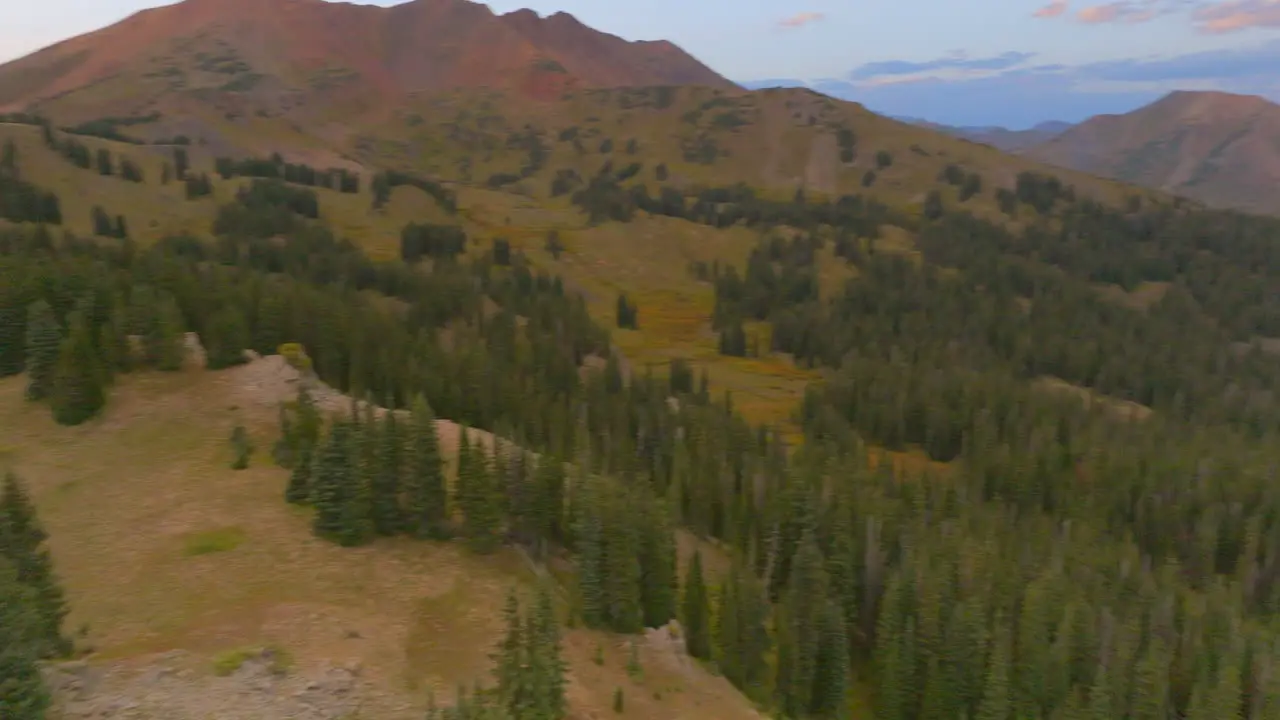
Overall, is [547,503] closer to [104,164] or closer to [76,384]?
[76,384]

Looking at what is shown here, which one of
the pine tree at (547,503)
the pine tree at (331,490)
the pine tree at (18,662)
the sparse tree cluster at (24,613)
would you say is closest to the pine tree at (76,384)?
the sparse tree cluster at (24,613)

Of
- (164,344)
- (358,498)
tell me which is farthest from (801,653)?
(164,344)

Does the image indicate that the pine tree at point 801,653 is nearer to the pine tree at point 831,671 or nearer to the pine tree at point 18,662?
the pine tree at point 831,671

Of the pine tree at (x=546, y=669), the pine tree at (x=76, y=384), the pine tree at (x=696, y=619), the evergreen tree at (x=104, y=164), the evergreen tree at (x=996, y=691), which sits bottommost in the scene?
the evergreen tree at (x=996, y=691)

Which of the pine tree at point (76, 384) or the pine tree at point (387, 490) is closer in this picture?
the pine tree at point (387, 490)

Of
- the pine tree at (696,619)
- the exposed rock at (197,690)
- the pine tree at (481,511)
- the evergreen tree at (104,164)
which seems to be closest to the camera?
the exposed rock at (197,690)

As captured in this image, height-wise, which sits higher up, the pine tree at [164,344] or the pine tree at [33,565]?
the pine tree at [164,344]

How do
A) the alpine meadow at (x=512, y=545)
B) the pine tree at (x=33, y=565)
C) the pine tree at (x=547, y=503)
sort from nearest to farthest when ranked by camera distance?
the pine tree at (x=33, y=565)
the alpine meadow at (x=512, y=545)
the pine tree at (x=547, y=503)
